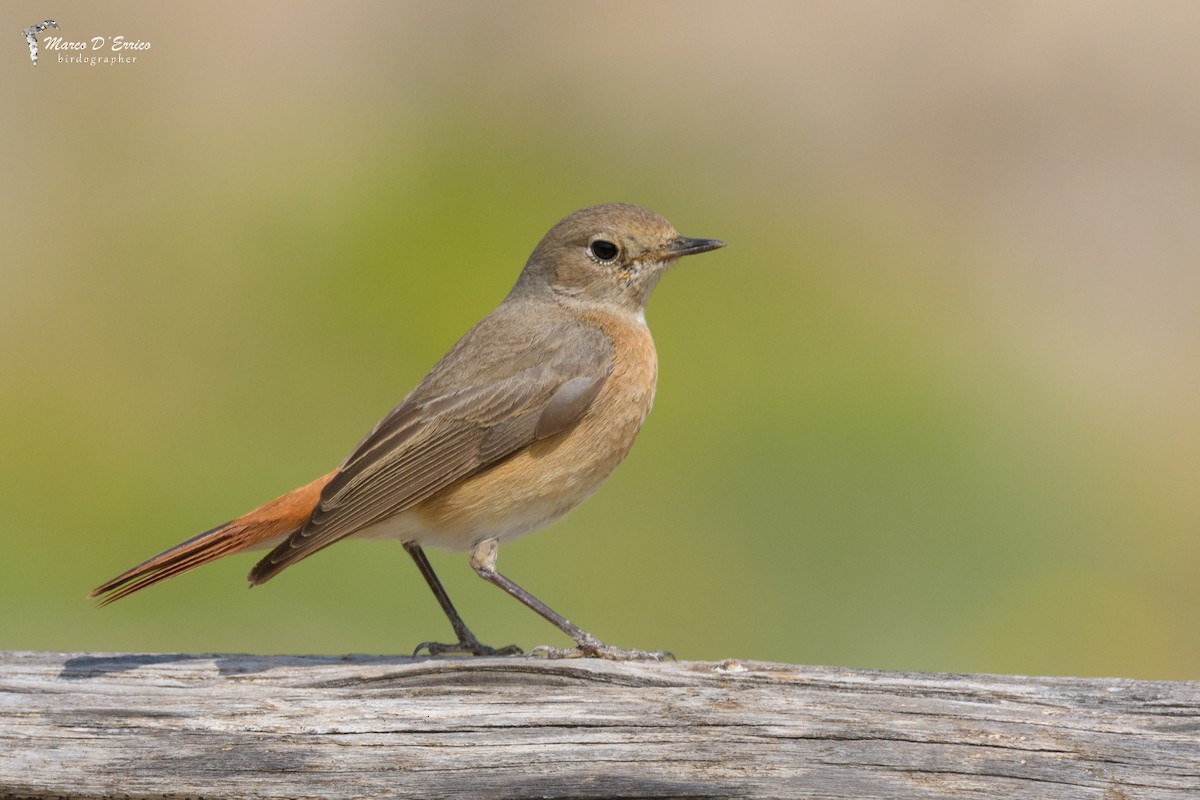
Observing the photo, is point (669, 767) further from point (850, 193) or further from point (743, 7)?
point (743, 7)

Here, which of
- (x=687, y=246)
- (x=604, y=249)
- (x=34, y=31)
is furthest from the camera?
(x=34, y=31)

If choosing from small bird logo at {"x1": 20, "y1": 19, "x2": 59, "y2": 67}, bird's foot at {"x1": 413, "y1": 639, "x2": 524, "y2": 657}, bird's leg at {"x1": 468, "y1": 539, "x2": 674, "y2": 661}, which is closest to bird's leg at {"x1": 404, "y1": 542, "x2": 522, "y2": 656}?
bird's foot at {"x1": 413, "y1": 639, "x2": 524, "y2": 657}

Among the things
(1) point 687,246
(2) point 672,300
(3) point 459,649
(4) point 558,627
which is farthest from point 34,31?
(4) point 558,627

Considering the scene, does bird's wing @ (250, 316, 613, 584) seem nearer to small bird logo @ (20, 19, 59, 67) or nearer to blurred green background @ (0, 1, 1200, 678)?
blurred green background @ (0, 1, 1200, 678)

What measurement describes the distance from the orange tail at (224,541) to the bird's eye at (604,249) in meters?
1.56

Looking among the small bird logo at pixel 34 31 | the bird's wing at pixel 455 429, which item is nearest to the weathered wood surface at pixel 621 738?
the bird's wing at pixel 455 429

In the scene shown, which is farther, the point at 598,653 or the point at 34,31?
the point at 34,31

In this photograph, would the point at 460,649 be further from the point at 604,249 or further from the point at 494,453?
the point at 604,249

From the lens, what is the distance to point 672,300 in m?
12.0

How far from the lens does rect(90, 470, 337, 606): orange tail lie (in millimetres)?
5227

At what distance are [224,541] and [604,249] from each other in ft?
6.86

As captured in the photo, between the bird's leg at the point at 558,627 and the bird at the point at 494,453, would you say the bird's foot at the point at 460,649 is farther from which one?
the bird's leg at the point at 558,627

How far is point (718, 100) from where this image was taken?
15.6 meters

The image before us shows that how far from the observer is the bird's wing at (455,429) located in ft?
18.0
